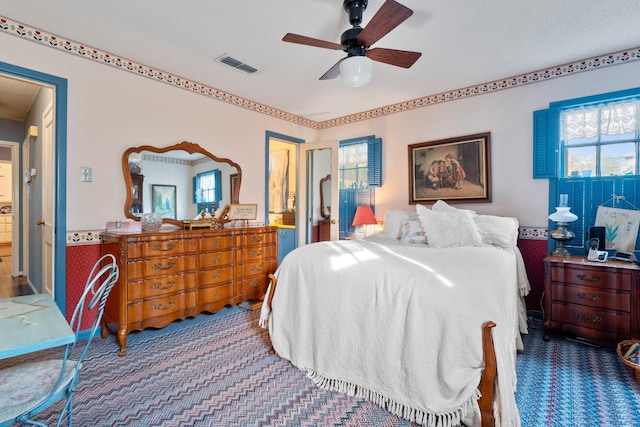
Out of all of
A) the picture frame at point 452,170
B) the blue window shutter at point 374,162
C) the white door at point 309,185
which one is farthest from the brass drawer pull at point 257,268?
the picture frame at point 452,170

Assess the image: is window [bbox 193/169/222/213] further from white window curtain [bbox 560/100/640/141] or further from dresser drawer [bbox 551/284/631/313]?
white window curtain [bbox 560/100/640/141]

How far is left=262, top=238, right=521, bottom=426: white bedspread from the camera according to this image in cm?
153

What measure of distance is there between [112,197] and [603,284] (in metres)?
4.40

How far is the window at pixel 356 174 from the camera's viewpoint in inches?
177

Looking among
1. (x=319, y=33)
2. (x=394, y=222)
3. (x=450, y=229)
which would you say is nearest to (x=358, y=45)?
(x=319, y=33)

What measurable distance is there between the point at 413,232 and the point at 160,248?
243cm

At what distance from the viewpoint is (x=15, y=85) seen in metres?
3.48

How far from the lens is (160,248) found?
2732 mm

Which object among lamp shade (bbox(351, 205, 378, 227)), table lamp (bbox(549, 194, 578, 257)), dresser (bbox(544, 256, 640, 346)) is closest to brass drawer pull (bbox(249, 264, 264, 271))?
lamp shade (bbox(351, 205, 378, 227))

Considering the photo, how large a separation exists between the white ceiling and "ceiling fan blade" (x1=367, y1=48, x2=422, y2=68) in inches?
13.1

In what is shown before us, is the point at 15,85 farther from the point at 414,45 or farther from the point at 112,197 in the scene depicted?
the point at 414,45

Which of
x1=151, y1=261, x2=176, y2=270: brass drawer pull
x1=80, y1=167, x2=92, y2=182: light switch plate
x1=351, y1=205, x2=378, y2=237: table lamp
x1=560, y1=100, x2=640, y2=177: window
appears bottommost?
x1=151, y1=261, x2=176, y2=270: brass drawer pull

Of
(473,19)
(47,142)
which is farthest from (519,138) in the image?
(47,142)

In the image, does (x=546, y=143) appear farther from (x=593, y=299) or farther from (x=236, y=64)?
(x=236, y=64)
